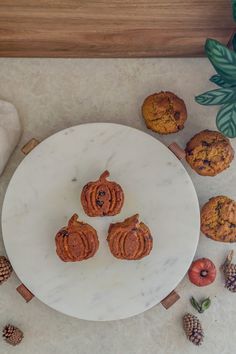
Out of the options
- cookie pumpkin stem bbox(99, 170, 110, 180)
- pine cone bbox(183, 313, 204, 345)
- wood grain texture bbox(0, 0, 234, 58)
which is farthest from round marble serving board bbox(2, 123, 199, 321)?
wood grain texture bbox(0, 0, 234, 58)

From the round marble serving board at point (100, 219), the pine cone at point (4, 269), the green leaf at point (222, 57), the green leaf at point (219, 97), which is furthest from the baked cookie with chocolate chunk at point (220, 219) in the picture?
the pine cone at point (4, 269)

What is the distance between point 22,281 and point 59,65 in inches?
27.4

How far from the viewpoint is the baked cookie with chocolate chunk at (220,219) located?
1563 mm

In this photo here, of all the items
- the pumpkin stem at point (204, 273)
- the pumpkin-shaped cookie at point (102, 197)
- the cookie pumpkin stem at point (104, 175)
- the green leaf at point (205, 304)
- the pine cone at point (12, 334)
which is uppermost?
the cookie pumpkin stem at point (104, 175)

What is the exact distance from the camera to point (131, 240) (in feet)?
4.84

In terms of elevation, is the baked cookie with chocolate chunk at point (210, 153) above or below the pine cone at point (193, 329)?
above

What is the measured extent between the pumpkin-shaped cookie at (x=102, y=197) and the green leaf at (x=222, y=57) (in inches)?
17.8

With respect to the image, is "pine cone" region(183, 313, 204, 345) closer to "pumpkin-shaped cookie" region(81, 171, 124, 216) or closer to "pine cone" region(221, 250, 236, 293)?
"pine cone" region(221, 250, 236, 293)

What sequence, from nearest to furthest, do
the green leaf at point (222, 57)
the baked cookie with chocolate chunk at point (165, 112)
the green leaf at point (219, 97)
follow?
the green leaf at point (222, 57)
the green leaf at point (219, 97)
the baked cookie with chocolate chunk at point (165, 112)

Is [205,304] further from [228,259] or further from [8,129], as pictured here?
[8,129]

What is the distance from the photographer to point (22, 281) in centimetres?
156

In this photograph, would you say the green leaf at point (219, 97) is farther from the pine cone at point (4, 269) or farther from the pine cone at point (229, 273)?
the pine cone at point (4, 269)

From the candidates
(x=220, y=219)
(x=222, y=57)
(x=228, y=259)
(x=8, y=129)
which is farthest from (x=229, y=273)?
(x=8, y=129)

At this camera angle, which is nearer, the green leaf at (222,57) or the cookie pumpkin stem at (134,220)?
the green leaf at (222,57)
